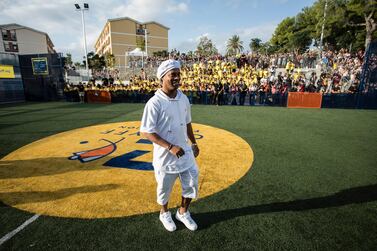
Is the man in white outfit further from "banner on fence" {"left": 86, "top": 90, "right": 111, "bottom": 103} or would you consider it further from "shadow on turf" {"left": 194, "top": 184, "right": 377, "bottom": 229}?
"banner on fence" {"left": 86, "top": 90, "right": 111, "bottom": 103}

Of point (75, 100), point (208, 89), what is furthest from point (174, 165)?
point (75, 100)

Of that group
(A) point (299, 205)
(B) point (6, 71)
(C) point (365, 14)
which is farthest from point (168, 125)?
(C) point (365, 14)

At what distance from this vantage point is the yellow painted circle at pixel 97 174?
363 cm

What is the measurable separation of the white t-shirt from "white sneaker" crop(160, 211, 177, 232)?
0.79m

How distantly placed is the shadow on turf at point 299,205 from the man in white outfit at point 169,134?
35cm

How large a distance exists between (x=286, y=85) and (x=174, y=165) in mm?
16481

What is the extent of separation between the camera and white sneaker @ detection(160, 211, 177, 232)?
295 centimetres

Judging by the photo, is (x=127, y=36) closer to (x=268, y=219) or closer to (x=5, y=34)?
(x=5, y=34)

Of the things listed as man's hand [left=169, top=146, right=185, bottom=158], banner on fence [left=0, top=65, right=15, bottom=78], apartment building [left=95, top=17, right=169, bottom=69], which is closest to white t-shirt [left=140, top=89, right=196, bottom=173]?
man's hand [left=169, top=146, right=185, bottom=158]

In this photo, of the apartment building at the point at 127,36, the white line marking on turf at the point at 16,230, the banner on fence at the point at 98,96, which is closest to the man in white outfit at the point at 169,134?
the white line marking on turf at the point at 16,230

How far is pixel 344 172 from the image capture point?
4.73 m

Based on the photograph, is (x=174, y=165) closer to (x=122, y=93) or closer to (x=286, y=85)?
(x=286, y=85)

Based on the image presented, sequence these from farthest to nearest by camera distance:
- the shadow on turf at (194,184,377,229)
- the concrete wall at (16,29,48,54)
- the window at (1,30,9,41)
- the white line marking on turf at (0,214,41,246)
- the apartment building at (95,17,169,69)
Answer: the apartment building at (95,17,169,69), the concrete wall at (16,29,48,54), the window at (1,30,9,41), the shadow on turf at (194,184,377,229), the white line marking on turf at (0,214,41,246)

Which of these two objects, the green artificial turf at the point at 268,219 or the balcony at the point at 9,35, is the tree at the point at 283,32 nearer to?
the green artificial turf at the point at 268,219
